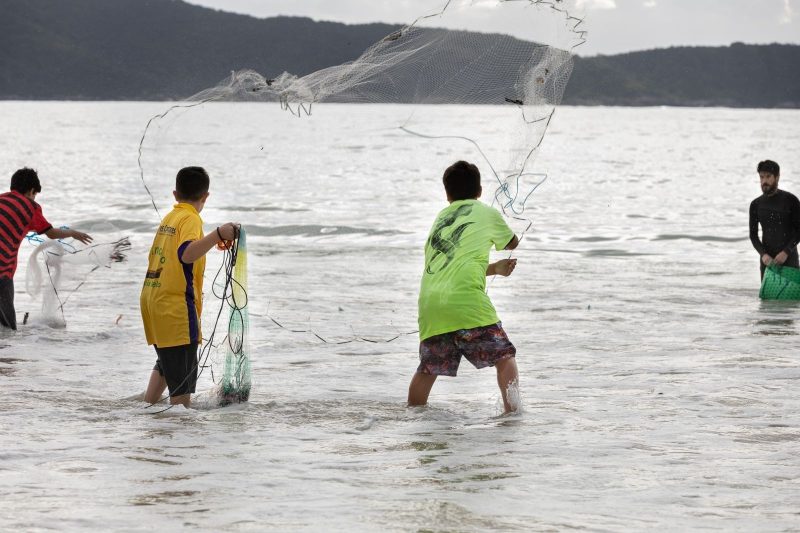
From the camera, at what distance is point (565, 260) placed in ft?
53.5

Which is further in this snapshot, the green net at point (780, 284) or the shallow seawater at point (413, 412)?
the green net at point (780, 284)

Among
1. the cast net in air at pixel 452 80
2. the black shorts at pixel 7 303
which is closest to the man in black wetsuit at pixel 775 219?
the cast net in air at pixel 452 80

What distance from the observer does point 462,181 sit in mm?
6059

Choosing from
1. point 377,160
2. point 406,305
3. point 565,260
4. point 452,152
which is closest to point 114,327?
point 406,305

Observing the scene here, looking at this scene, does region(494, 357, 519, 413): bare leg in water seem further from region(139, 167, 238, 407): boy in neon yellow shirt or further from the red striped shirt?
the red striped shirt

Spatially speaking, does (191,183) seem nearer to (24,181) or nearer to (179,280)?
(179,280)

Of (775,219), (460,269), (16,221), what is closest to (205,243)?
(460,269)

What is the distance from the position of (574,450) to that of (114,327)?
571cm

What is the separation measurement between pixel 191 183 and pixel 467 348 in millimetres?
1788

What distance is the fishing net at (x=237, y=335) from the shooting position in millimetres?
6324

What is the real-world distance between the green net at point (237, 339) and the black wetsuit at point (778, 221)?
6.52 metres

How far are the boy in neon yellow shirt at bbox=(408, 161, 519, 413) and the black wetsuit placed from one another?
19.6 feet

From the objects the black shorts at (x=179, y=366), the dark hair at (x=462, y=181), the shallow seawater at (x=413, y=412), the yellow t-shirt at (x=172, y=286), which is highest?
the dark hair at (x=462, y=181)

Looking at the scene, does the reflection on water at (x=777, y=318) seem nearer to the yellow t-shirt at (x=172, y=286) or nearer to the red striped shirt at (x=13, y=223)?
the yellow t-shirt at (x=172, y=286)
